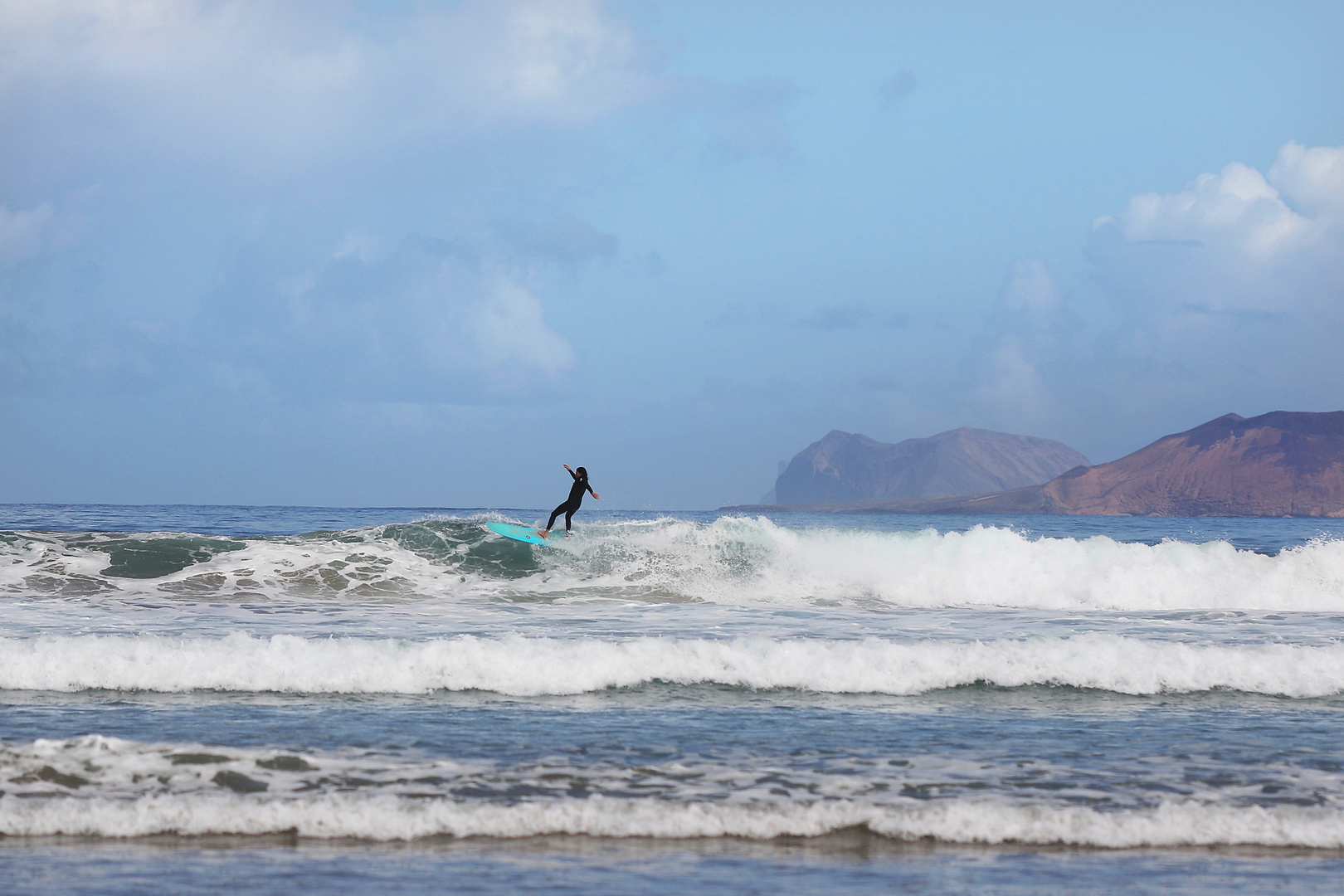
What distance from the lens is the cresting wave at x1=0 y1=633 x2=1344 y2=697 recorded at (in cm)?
1133

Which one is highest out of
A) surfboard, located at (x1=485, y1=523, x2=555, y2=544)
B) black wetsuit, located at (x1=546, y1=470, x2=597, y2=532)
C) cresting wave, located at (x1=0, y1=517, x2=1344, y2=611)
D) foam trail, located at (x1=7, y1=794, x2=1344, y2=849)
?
black wetsuit, located at (x1=546, y1=470, x2=597, y2=532)

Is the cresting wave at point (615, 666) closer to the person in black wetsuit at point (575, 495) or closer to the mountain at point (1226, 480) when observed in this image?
the person in black wetsuit at point (575, 495)

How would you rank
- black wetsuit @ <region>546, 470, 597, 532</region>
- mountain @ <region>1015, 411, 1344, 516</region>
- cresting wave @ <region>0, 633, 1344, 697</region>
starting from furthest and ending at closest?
mountain @ <region>1015, 411, 1344, 516</region> < black wetsuit @ <region>546, 470, 597, 532</region> < cresting wave @ <region>0, 633, 1344, 697</region>

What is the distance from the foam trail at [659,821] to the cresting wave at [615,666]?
438cm

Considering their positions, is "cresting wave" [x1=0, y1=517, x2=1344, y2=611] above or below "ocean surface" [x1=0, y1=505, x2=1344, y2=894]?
above

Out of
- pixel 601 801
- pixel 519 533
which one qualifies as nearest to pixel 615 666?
pixel 601 801

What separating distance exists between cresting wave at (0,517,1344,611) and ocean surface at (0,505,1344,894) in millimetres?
246

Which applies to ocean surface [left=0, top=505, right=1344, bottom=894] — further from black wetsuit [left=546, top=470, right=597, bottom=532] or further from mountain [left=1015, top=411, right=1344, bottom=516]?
mountain [left=1015, top=411, right=1344, bottom=516]

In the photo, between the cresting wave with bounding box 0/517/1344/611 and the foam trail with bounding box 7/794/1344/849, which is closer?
the foam trail with bounding box 7/794/1344/849

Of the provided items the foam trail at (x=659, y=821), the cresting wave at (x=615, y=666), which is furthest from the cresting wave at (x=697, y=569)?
the foam trail at (x=659, y=821)

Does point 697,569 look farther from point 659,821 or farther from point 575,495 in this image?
point 659,821

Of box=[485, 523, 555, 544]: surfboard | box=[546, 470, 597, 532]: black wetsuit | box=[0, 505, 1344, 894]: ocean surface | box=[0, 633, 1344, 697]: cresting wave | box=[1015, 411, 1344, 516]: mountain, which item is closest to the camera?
box=[0, 505, 1344, 894]: ocean surface

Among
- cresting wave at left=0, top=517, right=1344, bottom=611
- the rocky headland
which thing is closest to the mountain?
the rocky headland

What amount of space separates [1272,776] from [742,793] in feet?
14.9
